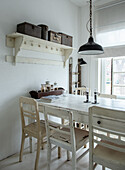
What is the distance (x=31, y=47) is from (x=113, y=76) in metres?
1.87

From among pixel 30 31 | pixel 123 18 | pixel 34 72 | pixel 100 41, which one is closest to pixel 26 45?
pixel 30 31

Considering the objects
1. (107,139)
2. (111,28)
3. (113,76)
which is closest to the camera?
(107,139)

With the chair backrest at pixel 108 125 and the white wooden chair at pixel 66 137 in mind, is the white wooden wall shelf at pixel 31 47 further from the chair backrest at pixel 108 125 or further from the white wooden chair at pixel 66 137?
the chair backrest at pixel 108 125

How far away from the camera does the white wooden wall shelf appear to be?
2.13 metres

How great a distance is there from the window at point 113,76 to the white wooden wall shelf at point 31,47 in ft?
3.06

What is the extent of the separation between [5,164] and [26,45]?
5.83ft

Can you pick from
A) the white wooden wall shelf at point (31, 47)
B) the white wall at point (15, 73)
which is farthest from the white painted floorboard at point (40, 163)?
the white wooden wall shelf at point (31, 47)

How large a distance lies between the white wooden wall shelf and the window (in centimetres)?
93

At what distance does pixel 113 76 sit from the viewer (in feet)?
10.7

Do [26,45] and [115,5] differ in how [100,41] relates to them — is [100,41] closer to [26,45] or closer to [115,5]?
[115,5]

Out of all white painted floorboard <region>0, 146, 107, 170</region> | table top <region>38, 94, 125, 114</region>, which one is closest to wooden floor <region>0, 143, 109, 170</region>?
white painted floorboard <region>0, 146, 107, 170</region>

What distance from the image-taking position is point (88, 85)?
11.6 feet

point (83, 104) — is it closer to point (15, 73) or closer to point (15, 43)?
point (15, 73)

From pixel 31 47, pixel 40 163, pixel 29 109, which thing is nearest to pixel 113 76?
pixel 31 47
